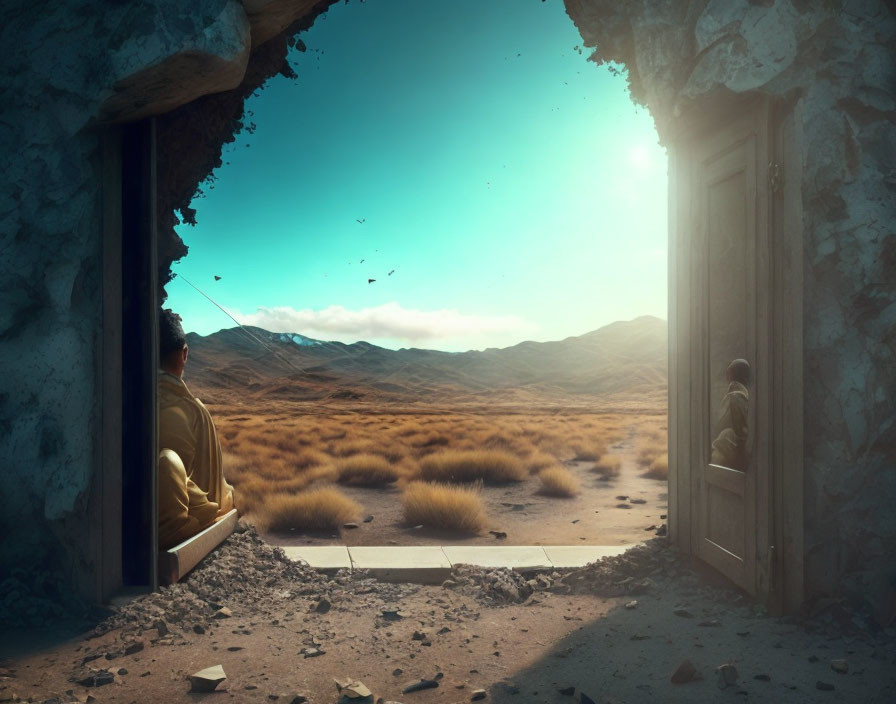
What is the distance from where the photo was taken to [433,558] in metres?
5.90

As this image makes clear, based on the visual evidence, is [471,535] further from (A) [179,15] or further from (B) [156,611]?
(A) [179,15]

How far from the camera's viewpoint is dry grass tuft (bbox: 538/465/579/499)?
1123 centimetres

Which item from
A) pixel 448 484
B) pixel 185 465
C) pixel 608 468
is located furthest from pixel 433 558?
pixel 608 468

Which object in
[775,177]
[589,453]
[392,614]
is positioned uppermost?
[775,177]

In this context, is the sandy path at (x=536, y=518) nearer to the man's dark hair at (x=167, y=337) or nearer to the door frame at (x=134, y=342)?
the man's dark hair at (x=167, y=337)

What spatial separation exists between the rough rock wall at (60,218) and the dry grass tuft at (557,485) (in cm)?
821

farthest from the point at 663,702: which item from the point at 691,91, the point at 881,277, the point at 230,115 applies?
the point at 230,115

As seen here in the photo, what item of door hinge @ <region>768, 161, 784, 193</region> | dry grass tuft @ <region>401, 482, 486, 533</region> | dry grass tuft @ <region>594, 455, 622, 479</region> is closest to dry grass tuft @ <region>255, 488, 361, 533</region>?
dry grass tuft @ <region>401, 482, 486, 533</region>

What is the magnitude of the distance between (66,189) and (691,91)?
4.12 m

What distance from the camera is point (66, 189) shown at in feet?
13.4

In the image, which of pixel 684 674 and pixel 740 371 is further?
pixel 740 371

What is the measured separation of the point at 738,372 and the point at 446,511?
457 centimetres

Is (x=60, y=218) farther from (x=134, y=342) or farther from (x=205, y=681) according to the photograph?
(x=205, y=681)

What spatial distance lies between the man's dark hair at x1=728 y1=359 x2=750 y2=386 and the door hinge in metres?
1.18
